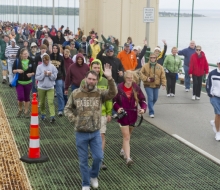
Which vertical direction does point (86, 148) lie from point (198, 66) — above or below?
below

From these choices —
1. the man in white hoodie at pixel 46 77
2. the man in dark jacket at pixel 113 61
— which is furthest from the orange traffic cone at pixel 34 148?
the man in dark jacket at pixel 113 61

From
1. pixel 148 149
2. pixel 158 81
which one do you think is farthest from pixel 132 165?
pixel 158 81

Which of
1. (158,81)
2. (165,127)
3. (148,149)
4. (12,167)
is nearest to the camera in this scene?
(12,167)

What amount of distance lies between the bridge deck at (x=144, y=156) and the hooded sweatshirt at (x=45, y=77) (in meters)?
0.86

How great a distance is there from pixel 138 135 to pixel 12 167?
10.9 ft

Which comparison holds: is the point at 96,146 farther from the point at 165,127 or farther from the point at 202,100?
the point at 202,100

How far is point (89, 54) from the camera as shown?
19.5 meters

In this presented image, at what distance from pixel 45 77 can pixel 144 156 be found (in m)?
3.57

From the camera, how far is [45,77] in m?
11.6

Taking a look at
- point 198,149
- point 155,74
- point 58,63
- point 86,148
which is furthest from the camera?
point 58,63

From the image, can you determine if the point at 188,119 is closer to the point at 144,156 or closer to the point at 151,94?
the point at 151,94

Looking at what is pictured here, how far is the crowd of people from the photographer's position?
685 cm

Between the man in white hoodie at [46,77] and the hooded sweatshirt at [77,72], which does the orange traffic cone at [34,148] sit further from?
the man in white hoodie at [46,77]

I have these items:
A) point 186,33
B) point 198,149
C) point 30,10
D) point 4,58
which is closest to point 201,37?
point 186,33
